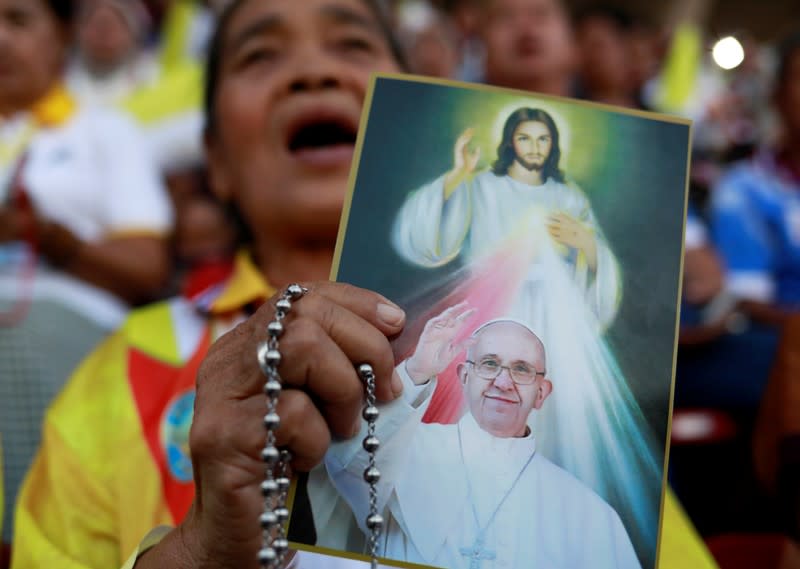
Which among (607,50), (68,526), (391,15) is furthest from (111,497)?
(607,50)

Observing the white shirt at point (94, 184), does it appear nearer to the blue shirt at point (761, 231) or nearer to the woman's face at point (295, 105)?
the woman's face at point (295, 105)

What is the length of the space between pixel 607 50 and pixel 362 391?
3603 mm

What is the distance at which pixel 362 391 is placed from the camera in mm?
832

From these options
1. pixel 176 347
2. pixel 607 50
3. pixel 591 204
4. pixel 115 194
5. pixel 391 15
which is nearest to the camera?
pixel 591 204

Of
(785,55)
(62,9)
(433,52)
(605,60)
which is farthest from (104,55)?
(785,55)

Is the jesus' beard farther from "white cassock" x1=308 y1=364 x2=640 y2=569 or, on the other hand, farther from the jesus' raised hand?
"white cassock" x1=308 y1=364 x2=640 y2=569

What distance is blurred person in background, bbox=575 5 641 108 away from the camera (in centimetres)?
401

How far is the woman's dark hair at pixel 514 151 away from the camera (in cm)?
95

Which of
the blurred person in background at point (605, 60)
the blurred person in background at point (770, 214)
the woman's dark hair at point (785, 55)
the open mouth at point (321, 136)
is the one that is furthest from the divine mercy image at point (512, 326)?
the blurred person in background at point (605, 60)

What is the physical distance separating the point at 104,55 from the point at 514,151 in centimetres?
345

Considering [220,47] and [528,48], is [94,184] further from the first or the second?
[528,48]

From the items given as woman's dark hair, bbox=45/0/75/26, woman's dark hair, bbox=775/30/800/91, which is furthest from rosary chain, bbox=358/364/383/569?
woman's dark hair, bbox=775/30/800/91

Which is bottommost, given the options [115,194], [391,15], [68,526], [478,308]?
[68,526]

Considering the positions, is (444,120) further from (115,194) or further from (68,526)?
(115,194)
